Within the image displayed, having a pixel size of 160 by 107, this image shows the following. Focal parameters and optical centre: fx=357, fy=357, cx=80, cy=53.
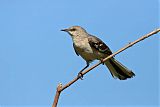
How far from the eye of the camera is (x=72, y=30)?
24.5 feet

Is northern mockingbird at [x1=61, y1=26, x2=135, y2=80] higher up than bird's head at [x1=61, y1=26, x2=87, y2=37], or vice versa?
bird's head at [x1=61, y1=26, x2=87, y2=37]

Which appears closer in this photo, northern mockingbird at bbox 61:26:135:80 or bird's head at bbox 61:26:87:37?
northern mockingbird at bbox 61:26:135:80

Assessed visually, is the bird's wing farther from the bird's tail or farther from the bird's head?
the bird's head

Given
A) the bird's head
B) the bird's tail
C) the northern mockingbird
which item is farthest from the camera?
the bird's head

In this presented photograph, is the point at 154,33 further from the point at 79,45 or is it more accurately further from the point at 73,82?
the point at 79,45

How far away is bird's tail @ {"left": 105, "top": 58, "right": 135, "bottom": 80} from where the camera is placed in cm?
630

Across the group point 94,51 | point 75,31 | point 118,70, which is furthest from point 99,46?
point 75,31

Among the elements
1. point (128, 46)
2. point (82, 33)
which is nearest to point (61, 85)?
point (128, 46)

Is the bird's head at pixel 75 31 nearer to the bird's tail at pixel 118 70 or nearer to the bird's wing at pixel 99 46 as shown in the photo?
the bird's wing at pixel 99 46

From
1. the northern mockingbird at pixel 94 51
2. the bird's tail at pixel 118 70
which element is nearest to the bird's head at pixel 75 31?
the northern mockingbird at pixel 94 51

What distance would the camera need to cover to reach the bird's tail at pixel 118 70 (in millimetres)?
6299

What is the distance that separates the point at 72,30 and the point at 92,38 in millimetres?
595

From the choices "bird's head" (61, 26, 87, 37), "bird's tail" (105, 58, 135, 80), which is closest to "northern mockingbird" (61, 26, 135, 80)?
"bird's tail" (105, 58, 135, 80)

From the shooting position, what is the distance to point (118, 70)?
6746mm
